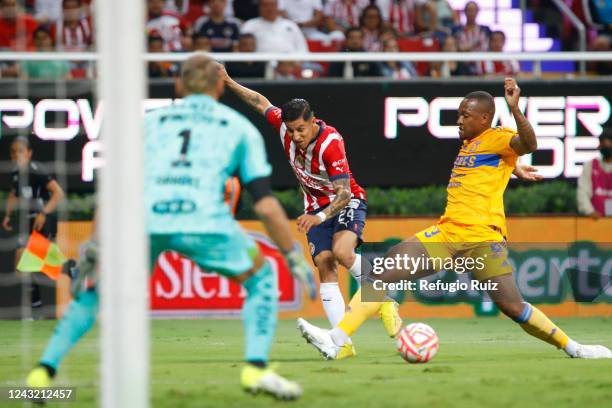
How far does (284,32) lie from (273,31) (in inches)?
5.7

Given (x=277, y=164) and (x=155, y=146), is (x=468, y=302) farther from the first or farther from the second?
(x=155, y=146)

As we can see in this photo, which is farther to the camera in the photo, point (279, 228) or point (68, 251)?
point (68, 251)

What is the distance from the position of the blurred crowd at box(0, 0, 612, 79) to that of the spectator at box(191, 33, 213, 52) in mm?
13

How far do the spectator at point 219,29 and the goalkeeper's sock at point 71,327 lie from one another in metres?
8.57

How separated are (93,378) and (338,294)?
2.62m

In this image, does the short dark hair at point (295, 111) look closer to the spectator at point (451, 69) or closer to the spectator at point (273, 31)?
the spectator at point (451, 69)

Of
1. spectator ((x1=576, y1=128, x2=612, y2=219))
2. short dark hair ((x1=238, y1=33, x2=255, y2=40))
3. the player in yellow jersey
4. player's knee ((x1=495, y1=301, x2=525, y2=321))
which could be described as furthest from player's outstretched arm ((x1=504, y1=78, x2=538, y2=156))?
short dark hair ((x1=238, y1=33, x2=255, y2=40))

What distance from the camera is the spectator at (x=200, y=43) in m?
15.2

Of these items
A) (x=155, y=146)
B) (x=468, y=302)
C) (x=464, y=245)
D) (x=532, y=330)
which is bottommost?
(x=468, y=302)

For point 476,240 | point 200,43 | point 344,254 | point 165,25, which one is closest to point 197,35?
point 200,43

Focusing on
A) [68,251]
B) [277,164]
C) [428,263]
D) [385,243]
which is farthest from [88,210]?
[428,263]

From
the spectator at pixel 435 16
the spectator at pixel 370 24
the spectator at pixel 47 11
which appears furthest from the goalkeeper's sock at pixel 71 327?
the spectator at pixel 435 16

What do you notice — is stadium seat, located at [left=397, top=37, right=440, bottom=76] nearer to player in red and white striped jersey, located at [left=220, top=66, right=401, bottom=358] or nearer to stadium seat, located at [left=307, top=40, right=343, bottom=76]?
stadium seat, located at [left=307, top=40, right=343, bottom=76]

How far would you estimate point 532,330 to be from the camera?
9641 mm
